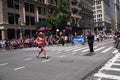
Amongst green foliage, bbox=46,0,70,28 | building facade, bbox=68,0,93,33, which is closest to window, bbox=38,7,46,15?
green foliage, bbox=46,0,70,28

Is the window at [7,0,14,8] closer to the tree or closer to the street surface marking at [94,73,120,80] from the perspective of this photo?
the tree

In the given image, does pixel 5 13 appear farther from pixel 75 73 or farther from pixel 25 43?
pixel 75 73

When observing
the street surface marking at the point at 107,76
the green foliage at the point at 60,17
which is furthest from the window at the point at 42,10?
the street surface marking at the point at 107,76

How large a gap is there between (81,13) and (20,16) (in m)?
47.0

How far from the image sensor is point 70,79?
10.6 m

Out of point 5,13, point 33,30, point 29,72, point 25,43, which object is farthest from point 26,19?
point 29,72

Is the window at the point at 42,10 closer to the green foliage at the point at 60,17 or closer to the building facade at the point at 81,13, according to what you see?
the green foliage at the point at 60,17

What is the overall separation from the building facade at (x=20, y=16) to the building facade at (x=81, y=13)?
2131 centimetres

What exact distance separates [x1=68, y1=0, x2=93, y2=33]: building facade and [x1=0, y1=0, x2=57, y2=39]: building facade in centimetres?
2131

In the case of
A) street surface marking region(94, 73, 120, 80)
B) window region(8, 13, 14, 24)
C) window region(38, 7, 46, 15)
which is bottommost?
street surface marking region(94, 73, 120, 80)

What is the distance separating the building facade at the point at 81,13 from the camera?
79.7 meters

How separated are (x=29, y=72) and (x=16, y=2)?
35455 mm

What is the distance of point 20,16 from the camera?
46906mm

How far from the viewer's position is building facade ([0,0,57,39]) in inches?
1657
